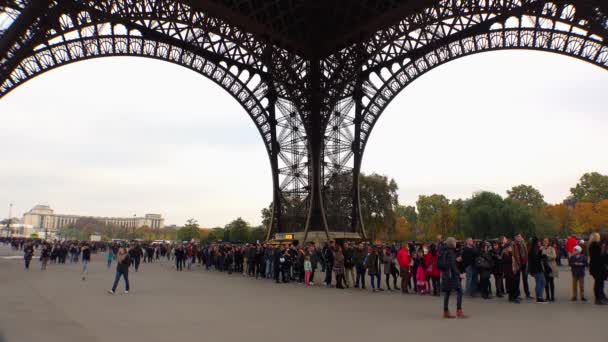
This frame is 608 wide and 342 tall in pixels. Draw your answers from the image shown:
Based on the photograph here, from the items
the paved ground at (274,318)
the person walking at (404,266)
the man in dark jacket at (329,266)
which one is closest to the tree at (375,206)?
the man in dark jacket at (329,266)

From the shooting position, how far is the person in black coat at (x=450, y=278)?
9133mm

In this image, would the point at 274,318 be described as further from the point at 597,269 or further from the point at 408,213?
the point at 408,213

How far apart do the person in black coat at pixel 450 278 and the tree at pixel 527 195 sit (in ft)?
307

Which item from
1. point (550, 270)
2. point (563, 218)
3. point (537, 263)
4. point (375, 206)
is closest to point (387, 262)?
point (537, 263)

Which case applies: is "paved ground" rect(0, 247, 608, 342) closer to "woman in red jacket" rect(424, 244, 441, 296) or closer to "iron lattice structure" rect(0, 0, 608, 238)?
"woman in red jacket" rect(424, 244, 441, 296)

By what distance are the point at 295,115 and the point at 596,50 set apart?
19045 millimetres

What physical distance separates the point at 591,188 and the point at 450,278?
98.9 meters

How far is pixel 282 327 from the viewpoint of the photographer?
27.5 feet

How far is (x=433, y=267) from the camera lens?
1438 cm

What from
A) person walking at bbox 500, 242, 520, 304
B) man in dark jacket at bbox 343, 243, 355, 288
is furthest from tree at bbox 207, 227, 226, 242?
person walking at bbox 500, 242, 520, 304

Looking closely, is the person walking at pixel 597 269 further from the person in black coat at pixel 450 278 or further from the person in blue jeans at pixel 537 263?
the person in black coat at pixel 450 278

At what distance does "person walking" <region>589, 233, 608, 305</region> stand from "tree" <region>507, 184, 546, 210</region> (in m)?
90.0

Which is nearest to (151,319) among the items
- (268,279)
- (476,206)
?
(268,279)

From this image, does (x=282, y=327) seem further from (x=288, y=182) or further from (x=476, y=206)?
(x=476, y=206)
